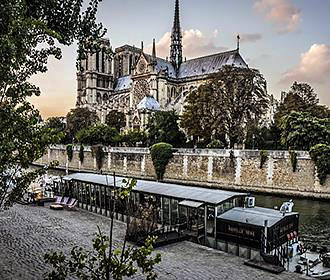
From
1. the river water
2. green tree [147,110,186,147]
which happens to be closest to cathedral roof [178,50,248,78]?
green tree [147,110,186,147]

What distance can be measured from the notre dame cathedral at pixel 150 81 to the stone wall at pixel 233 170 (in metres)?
20.9

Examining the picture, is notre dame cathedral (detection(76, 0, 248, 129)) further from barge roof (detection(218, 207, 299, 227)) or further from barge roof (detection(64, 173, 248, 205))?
barge roof (detection(218, 207, 299, 227))

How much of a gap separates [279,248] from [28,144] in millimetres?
10527

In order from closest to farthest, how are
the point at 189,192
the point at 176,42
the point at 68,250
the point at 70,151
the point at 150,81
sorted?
the point at 68,250
the point at 189,192
the point at 70,151
the point at 150,81
the point at 176,42

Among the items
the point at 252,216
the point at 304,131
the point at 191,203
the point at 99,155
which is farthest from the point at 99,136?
the point at 252,216

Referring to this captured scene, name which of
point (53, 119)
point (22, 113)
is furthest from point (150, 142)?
point (22, 113)

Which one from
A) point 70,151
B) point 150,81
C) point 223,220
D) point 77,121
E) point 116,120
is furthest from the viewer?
point 150,81

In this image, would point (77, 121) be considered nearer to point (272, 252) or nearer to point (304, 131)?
point (304, 131)

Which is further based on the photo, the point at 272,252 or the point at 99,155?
the point at 99,155

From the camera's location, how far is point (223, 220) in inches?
581

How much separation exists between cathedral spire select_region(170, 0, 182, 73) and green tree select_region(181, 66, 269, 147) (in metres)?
44.9

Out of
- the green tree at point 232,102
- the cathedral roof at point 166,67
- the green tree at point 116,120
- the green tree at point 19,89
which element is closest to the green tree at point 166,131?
the green tree at point 232,102

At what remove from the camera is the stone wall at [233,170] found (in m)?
33.5

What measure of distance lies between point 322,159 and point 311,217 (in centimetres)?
876
